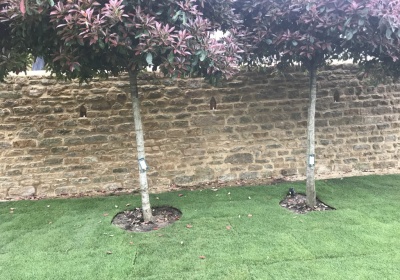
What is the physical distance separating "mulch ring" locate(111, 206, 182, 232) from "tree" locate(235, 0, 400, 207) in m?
2.65

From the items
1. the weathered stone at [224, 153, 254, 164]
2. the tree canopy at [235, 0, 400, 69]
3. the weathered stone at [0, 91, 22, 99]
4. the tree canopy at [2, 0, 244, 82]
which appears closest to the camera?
the tree canopy at [2, 0, 244, 82]

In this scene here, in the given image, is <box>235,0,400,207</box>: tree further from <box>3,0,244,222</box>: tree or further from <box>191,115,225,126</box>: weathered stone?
<box>191,115,225,126</box>: weathered stone

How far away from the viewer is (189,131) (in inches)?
240

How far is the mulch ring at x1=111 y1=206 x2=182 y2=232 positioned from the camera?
4598 millimetres

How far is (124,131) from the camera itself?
19.4ft

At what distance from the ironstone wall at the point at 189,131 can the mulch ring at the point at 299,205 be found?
0.89m

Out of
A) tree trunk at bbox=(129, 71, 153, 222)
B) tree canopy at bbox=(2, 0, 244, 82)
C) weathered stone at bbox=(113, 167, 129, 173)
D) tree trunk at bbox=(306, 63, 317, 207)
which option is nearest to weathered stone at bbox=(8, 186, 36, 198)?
weathered stone at bbox=(113, 167, 129, 173)

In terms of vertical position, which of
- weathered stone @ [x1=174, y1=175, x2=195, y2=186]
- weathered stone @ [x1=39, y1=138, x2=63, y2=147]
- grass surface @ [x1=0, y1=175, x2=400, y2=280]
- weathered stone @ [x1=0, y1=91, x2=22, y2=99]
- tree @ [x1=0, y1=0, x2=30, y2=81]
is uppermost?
tree @ [x1=0, y1=0, x2=30, y2=81]

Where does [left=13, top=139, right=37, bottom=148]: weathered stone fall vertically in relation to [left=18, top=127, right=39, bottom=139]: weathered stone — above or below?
below

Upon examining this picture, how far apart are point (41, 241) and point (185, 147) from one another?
9.32ft

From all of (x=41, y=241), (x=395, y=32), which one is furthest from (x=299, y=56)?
(x=41, y=241)

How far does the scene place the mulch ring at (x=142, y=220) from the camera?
15.1ft

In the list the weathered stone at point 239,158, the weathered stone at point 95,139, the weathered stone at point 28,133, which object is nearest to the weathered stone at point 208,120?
the weathered stone at point 239,158

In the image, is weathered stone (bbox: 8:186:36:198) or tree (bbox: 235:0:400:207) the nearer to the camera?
tree (bbox: 235:0:400:207)
